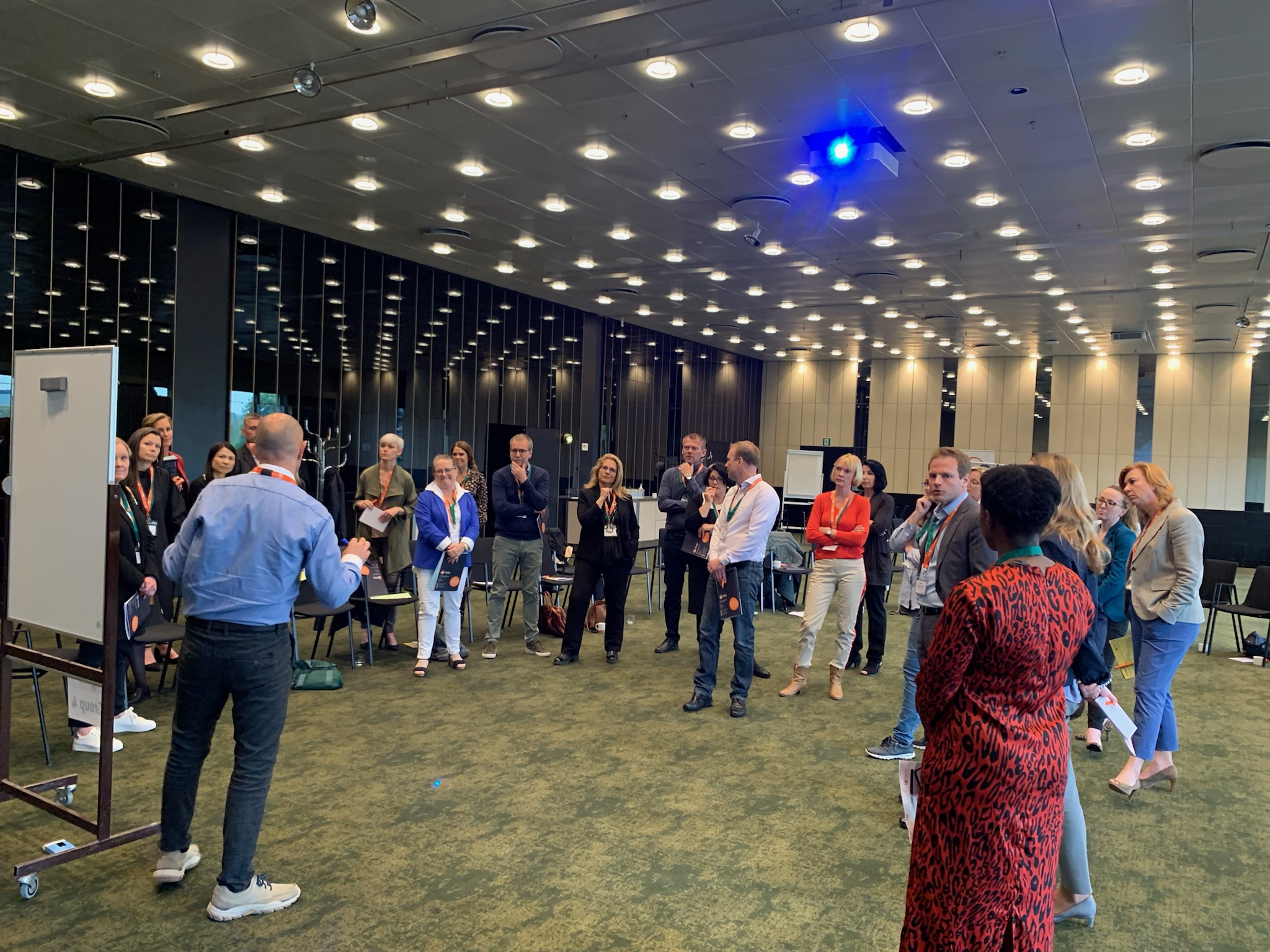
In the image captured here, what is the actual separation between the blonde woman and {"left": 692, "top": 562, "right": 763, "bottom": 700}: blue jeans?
1749mm

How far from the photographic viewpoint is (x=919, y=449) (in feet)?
71.7

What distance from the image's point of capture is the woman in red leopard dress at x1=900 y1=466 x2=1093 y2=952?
193 cm

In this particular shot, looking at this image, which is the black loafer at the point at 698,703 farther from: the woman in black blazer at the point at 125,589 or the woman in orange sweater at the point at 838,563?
the woman in black blazer at the point at 125,589

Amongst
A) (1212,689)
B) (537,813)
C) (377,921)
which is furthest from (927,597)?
(1212,689)

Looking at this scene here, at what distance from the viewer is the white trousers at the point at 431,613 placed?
624cm

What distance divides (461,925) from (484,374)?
39.5ft

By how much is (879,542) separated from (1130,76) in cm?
356

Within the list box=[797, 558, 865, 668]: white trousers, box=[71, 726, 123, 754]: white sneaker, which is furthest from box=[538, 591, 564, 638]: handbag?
box=[71, 726, 123, 754]: white sneaker

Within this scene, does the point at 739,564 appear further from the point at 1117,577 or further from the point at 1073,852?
the point at 1073,852

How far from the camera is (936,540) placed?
410 cm

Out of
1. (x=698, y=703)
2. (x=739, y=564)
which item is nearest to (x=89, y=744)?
(x=698, y=703)

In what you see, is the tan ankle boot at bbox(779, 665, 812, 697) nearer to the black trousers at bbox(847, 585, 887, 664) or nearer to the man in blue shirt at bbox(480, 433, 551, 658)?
the black trousers at bbox(847, 585, 887, 664)

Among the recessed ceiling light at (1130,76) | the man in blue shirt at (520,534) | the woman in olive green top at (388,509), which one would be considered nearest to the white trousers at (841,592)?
the man in blue shirt at (520,534)

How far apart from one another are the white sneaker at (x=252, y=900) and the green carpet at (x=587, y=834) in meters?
0.04
